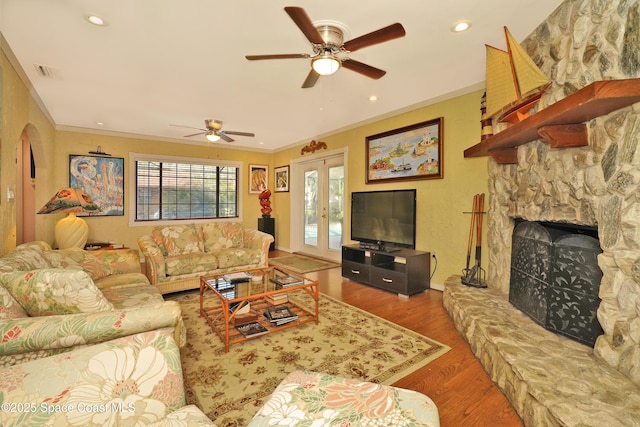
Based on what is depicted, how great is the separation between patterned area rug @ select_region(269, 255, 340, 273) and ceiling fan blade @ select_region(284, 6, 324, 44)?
361 centimetres

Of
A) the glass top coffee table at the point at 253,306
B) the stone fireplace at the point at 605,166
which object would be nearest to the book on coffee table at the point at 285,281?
the glass top coffee table at the point at 253,306

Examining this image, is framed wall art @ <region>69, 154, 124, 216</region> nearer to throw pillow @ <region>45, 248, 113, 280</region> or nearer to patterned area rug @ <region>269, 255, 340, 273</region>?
throw pillow @ <region>45, 248, 113, 280</region>

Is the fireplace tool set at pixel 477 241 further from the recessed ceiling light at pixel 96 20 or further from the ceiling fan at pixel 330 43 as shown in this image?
the recessed ceiling light at pixel 96 20

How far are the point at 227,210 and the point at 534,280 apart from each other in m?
5.94

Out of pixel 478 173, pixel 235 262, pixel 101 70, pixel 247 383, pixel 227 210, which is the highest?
pixel 101 70

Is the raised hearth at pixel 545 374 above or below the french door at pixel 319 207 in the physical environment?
below

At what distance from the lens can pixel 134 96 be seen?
358 cm

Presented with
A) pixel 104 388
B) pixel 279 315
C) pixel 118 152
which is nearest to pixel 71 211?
pixel 118 152

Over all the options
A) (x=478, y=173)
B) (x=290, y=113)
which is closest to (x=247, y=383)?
(x=478, y=173)

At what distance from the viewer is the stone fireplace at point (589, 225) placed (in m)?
1.39

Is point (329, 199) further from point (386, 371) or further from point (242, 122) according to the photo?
point (386, 371)

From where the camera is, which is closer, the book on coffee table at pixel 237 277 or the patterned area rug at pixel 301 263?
the book on coffee table at pixel 237 277

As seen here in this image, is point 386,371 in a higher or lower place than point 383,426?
lower

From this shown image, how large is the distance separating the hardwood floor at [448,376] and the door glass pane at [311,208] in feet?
9.38
